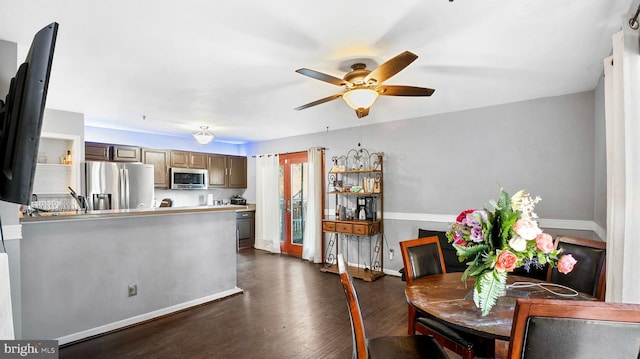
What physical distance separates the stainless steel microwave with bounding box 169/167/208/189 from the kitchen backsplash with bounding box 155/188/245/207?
39cm

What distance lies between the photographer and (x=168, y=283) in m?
3.40

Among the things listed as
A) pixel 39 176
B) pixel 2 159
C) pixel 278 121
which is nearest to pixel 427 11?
pixel 2 159

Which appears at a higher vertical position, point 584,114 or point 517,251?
point 584,114

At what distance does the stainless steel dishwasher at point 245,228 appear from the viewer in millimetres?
6766

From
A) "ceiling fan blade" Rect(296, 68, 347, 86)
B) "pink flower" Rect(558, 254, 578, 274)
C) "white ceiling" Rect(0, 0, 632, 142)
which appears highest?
"white ceiling" Rect(0, 0, 632, 142)

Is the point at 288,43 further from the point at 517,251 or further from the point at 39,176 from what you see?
the point at 39,176

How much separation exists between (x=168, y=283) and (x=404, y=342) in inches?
109

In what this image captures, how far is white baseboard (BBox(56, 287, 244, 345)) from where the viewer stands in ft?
9.01

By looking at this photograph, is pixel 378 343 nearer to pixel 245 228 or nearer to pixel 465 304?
pixel 465 304

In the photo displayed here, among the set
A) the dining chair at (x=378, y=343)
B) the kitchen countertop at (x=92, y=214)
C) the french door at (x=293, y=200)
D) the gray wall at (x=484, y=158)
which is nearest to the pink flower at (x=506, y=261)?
the dining chair at (x=378, y=343)

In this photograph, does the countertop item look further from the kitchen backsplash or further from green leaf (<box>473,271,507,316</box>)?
green leaf (<box>473,271,507,316</box>)

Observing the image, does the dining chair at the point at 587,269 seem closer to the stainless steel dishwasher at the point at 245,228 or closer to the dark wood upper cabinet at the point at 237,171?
the stainless steel dishwasher at the point at 245,228

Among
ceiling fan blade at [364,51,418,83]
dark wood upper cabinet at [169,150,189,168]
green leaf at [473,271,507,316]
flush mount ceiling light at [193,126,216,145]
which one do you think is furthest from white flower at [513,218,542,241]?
dark wood upper cabinet at [169,150,189,168]

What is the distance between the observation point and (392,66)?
208 cm
